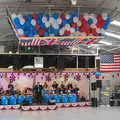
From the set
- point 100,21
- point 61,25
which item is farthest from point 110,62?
point 61,25

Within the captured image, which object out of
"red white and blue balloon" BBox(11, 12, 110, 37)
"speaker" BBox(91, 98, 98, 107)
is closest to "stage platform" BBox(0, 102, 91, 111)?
"speaker" BBox(91, 98, 98, 107)

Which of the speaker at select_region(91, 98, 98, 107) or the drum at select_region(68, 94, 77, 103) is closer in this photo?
the speaker at select_region(91, 98, 98, 107)

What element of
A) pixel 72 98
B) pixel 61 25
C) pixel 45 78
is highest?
pixel 61 25

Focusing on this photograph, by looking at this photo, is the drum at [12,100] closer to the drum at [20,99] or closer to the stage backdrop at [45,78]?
the drum at [20,99]

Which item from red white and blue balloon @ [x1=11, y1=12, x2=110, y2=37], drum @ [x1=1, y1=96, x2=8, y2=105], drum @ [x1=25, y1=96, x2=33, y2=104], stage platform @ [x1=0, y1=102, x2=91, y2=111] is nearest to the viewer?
red white and blue balloon @ [x1=11, y1=12, x2=110, y2=37]

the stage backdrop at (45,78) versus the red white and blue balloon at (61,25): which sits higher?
the red white and blue balloon at (61,25)

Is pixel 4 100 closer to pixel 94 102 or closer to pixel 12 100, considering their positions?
pixel 12 100

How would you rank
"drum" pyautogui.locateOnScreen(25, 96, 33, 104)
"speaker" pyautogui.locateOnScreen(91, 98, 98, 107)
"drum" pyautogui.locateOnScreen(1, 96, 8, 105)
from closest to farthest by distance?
"drum" pyautogui.locateOnScreen(25, 96, 33, 104) → "drum" pyautogui.locateOnScreen(1, 96, 8, 105) → "speaker" pyautogui.locateOnScreen(91, 98, 98, 107)

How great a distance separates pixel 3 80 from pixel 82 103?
4.89m

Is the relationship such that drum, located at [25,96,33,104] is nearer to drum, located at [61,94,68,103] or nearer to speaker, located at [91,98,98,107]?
drum, located at [61,94,68,103]

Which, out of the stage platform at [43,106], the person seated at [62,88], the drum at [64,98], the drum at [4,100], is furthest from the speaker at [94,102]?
the drum at [4,100]

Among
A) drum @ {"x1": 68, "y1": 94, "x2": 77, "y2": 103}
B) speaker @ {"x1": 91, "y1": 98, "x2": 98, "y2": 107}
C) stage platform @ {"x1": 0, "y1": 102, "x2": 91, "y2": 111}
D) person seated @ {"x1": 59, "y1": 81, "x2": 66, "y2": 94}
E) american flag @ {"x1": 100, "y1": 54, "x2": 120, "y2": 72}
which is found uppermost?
american flag @ {"x1": 100, "y1": 54, "x2": 120, "y2": 72}

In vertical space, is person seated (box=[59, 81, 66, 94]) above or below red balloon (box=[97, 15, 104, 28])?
below

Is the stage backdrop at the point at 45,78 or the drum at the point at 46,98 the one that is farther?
the stage backdrop at the point at 45,78
